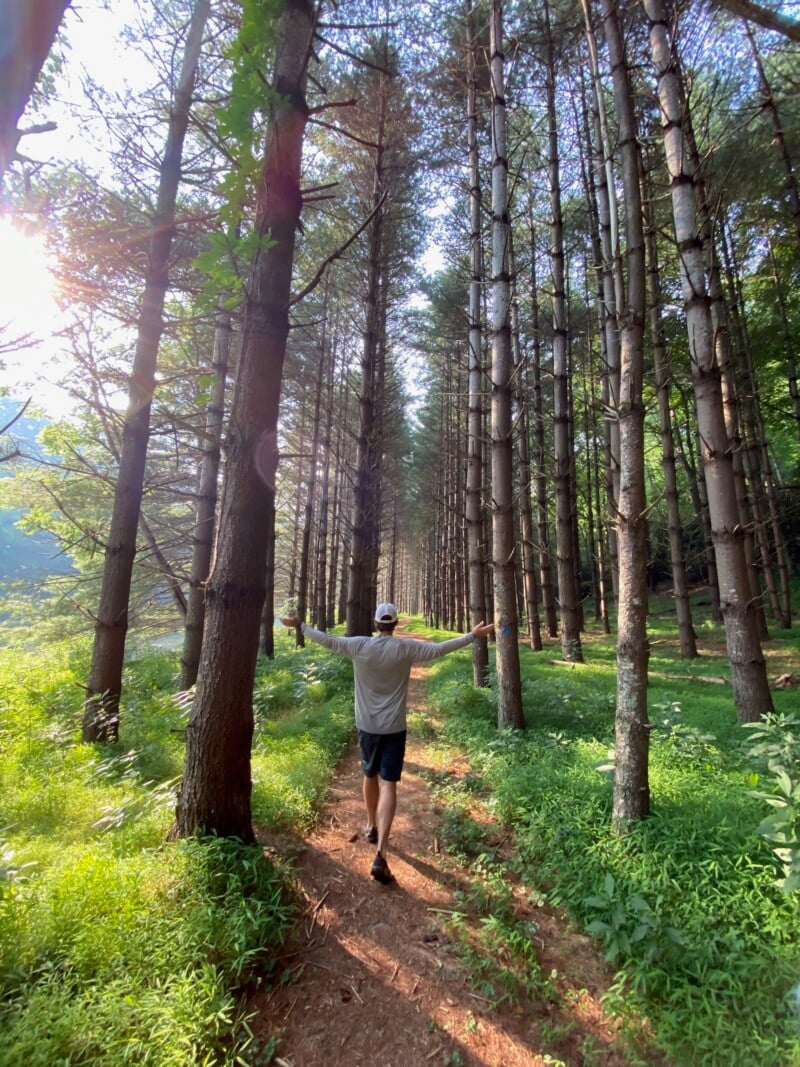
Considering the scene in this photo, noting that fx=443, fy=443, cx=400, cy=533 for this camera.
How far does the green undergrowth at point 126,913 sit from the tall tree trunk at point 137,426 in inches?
39.9

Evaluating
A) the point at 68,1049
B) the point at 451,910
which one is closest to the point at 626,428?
the point at 451,910

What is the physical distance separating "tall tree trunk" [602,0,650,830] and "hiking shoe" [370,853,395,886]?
5.80ft

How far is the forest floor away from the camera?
2174 mm

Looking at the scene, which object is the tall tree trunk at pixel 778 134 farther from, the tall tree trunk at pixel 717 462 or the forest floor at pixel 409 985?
the forest floor at pixel 409 985

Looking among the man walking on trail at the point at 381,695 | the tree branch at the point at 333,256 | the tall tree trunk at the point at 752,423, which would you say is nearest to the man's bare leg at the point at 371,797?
the man walking on trail at the point at 381,695

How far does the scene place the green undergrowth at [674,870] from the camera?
6.82 ft

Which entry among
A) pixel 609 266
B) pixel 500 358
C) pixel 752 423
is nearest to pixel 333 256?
pixel 609 266

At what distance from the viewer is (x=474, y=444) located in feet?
28.2

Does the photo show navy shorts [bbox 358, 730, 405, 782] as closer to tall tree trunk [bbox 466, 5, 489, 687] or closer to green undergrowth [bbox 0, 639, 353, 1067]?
green undergrowth [bbox 0, 639, 353, 1067]

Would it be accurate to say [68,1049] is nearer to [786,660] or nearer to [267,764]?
[267,764]

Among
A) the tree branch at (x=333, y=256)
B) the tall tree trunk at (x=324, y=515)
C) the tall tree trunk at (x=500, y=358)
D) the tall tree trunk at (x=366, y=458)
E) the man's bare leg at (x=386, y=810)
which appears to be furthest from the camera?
the tall tree trunk at (x=324, y=515)

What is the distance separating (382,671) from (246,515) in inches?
67.8

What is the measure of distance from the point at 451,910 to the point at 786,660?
30.9 feet

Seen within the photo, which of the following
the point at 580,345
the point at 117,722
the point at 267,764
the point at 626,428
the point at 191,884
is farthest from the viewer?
the point at 580,345
